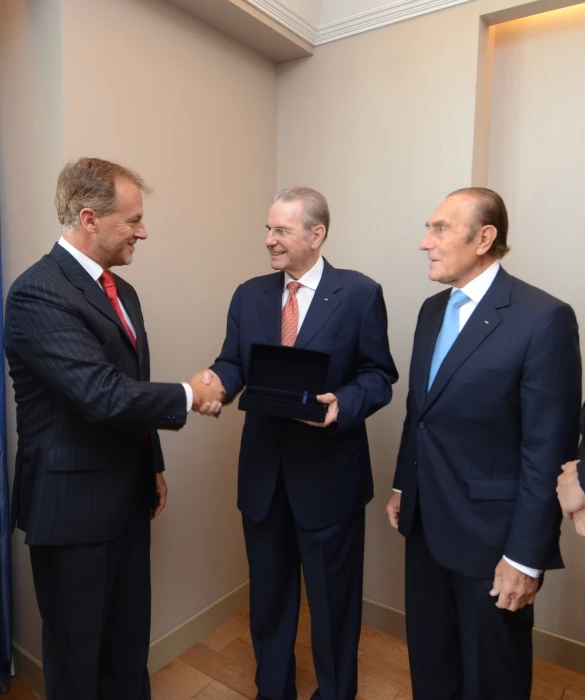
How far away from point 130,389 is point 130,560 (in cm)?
63

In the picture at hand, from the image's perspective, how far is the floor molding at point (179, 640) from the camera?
2.13 metres

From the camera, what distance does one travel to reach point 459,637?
5.61ft

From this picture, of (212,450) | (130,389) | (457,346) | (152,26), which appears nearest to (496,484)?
(457,346)

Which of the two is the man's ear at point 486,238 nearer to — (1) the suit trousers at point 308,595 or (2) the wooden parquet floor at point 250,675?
(1) the suit trousers at point 308,595

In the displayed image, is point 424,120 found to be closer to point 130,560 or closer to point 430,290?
point 430,290

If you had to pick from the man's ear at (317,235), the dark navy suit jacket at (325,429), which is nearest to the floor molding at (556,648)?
the dark navy suit jacket at (325,429)

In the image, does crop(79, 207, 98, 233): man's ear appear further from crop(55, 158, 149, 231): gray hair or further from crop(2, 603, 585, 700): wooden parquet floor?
crop(2, 603, 585, 700): wooden parquet floor

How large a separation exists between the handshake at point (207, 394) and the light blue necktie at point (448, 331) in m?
0.65

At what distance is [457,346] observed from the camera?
1512mm

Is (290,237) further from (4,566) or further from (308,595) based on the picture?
(4,566)

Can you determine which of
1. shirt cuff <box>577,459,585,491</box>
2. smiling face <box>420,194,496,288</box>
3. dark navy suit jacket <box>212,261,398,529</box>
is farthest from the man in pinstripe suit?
shirt cuff <box>577,459,585,491</box>

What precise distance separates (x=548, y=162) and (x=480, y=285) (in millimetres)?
1034

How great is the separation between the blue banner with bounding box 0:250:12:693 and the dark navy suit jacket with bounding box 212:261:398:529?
2.68ft

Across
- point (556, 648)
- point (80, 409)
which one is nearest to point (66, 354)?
point (80, 409)
